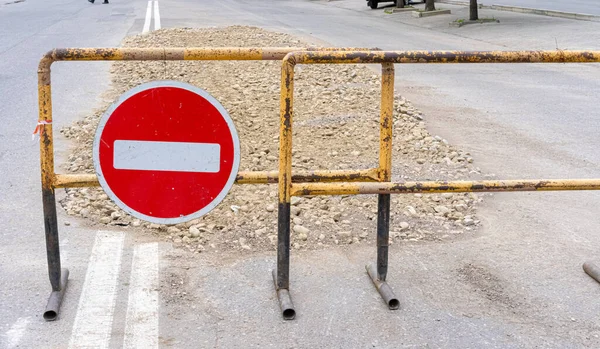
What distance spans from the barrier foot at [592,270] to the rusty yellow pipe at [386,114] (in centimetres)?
141

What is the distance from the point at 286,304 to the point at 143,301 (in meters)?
0.77

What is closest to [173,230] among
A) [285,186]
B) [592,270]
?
[285,186]

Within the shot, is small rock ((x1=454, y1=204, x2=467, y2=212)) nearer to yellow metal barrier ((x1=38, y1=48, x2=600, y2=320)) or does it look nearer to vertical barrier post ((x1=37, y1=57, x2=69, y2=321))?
yellow metal barrier ((x1=38, y1=48, x2=600, y2=320))

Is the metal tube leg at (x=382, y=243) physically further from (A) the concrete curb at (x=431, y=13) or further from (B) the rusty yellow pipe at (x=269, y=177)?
(A) the concrete curb at (x=431, y=13)

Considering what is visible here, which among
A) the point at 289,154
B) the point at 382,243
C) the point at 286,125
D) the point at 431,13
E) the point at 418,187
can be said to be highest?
the point at 286,125

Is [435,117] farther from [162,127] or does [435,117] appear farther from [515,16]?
[515,16]

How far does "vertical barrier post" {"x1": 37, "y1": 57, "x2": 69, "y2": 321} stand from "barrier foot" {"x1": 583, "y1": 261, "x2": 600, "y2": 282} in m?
3.08

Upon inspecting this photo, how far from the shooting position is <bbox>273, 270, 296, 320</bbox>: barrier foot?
4.07 metres

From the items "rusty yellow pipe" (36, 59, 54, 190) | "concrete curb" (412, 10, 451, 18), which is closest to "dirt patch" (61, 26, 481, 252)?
"rusty yellow pipe" (36, 59, 54, 190)

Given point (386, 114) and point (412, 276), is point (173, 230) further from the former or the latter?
point (386, 114)

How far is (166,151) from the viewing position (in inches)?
160

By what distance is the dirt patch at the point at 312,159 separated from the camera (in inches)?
207

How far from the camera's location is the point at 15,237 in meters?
5.22

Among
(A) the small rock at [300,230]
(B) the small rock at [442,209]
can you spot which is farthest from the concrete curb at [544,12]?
(A) the small rock at [300,230]
